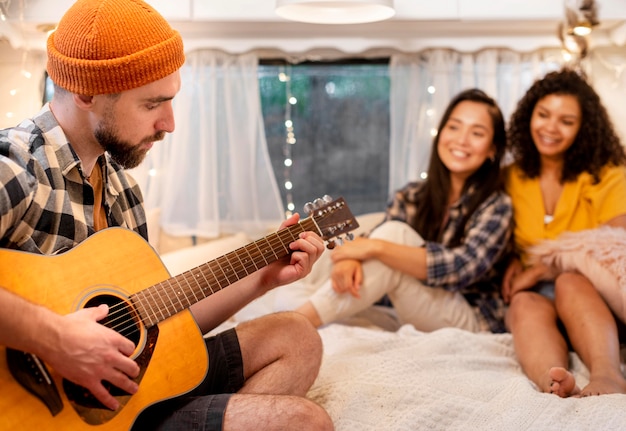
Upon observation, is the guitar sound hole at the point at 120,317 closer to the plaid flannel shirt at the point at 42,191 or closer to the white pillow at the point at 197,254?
the plaid flannel shirt at the point at 42,191

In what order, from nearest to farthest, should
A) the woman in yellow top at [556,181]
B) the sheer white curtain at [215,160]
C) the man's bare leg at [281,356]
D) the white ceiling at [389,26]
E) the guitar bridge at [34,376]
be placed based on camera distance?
the guitar bridge at [34,376] < the man's bare leg at [281,356] < the woman in yellow top at [556,181] < the white ceiling at [389,26] < the sheer white curtain at [215,160]

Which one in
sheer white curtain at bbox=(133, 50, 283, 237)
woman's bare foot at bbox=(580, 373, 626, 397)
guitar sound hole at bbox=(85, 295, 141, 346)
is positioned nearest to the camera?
guitar sound hole at bbox=(85, 295, 141, 346)

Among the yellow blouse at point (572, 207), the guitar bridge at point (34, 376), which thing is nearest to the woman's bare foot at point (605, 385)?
the yellow blouse at point (572, 207)

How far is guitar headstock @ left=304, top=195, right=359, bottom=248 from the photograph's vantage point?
1.65 metres

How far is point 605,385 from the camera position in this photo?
1.78 m

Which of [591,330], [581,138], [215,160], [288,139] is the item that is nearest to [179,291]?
[591,330]

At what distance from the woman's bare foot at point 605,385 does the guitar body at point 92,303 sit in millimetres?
956

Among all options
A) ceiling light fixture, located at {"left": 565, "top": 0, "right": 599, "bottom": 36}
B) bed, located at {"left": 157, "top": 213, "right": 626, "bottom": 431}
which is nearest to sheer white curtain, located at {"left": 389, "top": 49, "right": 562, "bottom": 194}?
ceiling light fixture, located at {"left": 565, "top": 0, "right": 599, "bottom": 36}

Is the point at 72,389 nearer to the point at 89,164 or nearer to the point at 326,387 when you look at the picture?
the point at 89,164

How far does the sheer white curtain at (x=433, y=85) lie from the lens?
2857 mm

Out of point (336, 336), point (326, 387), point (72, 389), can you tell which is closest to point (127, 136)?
point (72, 389)

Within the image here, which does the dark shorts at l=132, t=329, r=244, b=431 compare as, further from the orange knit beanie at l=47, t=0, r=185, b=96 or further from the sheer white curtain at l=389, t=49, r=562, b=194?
the sheer white curtain at l=389, t=49, r=562, b=194

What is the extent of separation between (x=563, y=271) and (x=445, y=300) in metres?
0.38

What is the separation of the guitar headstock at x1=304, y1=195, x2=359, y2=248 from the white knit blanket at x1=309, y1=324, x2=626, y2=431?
38cm
